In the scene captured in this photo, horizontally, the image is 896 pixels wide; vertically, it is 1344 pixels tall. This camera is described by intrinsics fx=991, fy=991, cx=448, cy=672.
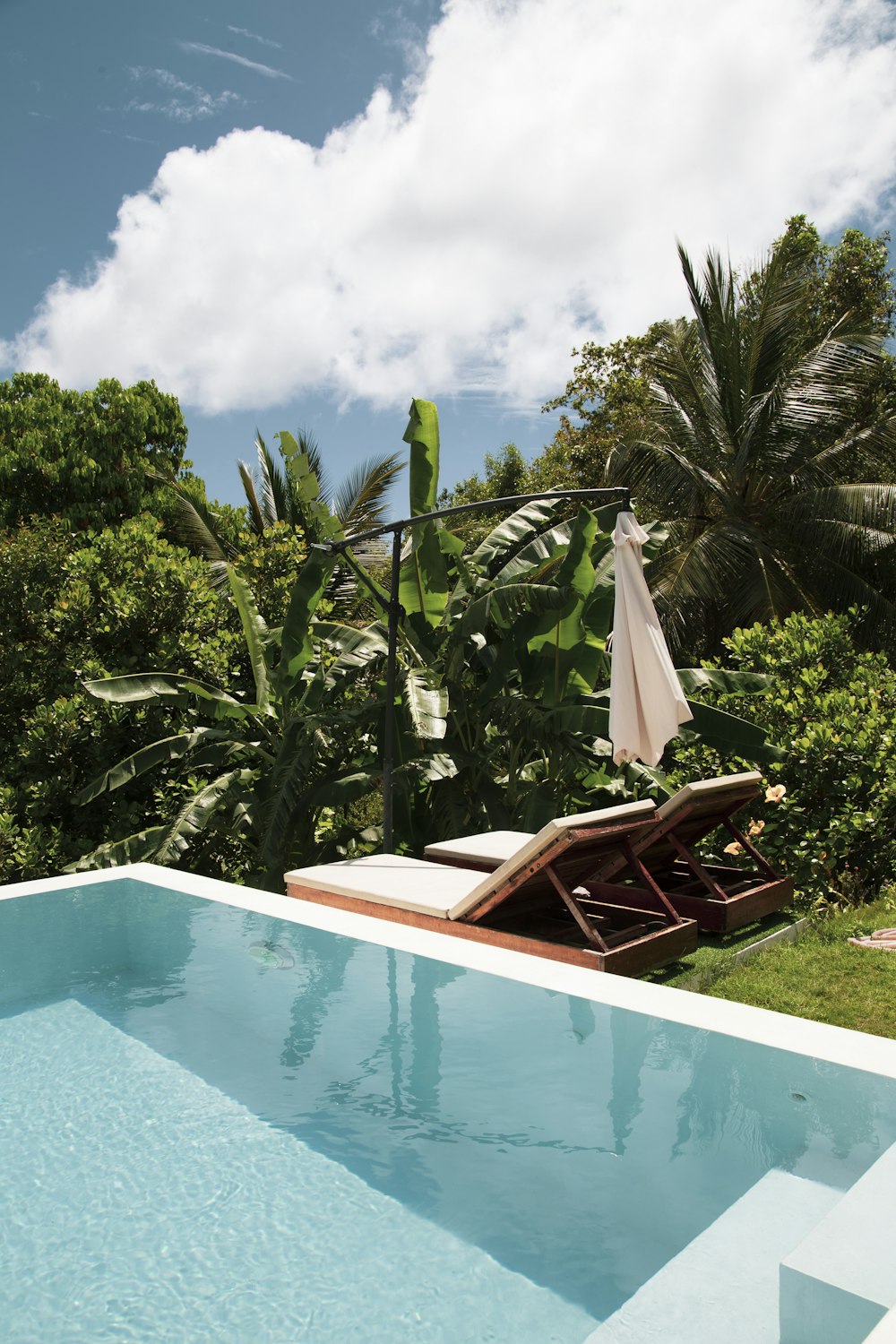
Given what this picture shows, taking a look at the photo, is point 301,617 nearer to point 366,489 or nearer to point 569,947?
point 569,947

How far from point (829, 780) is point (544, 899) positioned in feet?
8.45

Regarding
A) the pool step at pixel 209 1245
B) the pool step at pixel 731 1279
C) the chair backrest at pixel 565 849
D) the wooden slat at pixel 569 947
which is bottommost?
the pool step at pixel 209 1245

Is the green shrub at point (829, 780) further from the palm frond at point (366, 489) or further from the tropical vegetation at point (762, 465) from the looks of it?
the palm frond at point (366, 489)

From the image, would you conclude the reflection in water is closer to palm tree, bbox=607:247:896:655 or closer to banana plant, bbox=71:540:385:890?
banana plant, bbox=71:540:385:890

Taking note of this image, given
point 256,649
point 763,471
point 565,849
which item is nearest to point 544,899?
point 565,849

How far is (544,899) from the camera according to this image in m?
5.75

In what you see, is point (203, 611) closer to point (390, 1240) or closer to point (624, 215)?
point (390, 1240)

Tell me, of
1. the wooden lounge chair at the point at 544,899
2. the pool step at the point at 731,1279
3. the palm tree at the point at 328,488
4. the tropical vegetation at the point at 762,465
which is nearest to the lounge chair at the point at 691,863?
the wooden lounge chair at the point at 544,899

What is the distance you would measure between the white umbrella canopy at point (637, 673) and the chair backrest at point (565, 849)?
0.35 metres

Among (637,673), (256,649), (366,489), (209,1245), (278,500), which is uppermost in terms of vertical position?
(366,489)

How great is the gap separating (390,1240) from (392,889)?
270cm

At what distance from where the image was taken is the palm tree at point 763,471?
46.5 ft

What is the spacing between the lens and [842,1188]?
279 cm

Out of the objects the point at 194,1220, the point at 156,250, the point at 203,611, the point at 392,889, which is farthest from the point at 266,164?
the point at 194,1220
